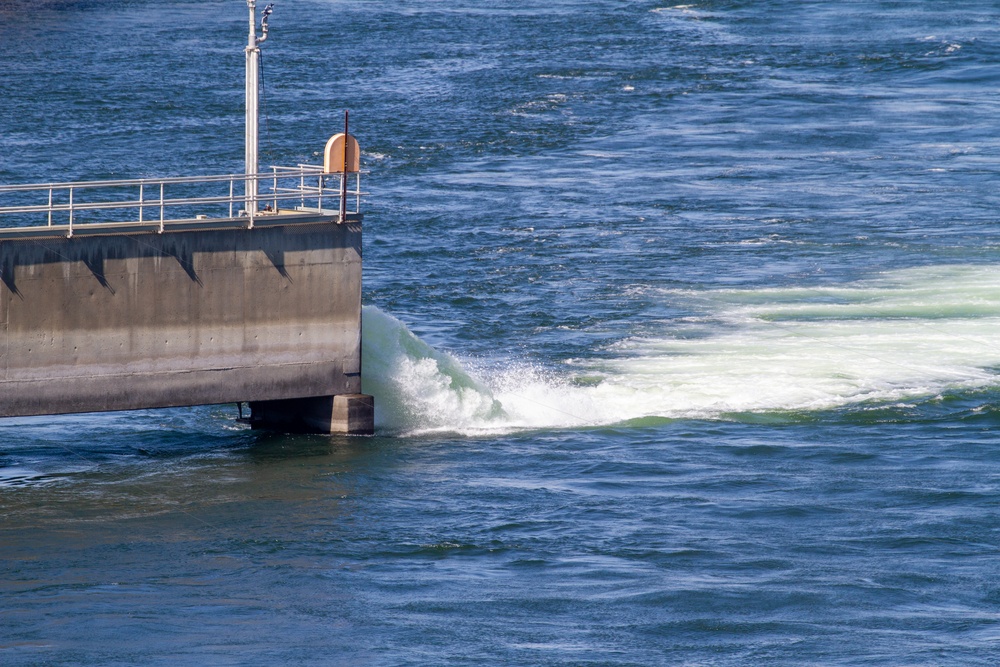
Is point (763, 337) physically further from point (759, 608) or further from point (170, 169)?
point (170, 169)

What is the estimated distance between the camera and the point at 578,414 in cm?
3428

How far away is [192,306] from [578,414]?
877 cm

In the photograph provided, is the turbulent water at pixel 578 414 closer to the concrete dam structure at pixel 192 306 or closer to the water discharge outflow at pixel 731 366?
the water discharge outflow at pixel 731 366

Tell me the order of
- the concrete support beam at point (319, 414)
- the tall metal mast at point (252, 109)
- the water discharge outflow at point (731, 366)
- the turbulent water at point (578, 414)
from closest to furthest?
the turbulent water at point (578, 414) → the tall metal mast at point (252, 109) → the concrete support beam at point (319, 414) → the water discharge outflow at point (731, 366)

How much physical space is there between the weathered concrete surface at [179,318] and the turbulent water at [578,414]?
1618 millimetres

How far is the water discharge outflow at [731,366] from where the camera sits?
3397 cm

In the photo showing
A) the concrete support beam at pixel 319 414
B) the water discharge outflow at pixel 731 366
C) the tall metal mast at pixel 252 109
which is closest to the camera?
the tall metal mast at pixel 252 109

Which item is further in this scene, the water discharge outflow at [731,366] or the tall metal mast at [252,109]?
the water discharge outflow at [731,366]

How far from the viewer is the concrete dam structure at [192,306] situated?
1125 inches

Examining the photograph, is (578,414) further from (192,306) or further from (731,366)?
(192,306)

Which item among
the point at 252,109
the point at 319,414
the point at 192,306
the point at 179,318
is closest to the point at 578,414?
the point at 319,414

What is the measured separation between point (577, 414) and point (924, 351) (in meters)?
9.40

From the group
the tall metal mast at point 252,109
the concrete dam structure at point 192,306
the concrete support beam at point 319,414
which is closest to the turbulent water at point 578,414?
the concrete support beam at point 319,414

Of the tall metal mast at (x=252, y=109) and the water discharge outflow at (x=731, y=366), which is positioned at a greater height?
the tall metal mast at (x=252, y=109)
